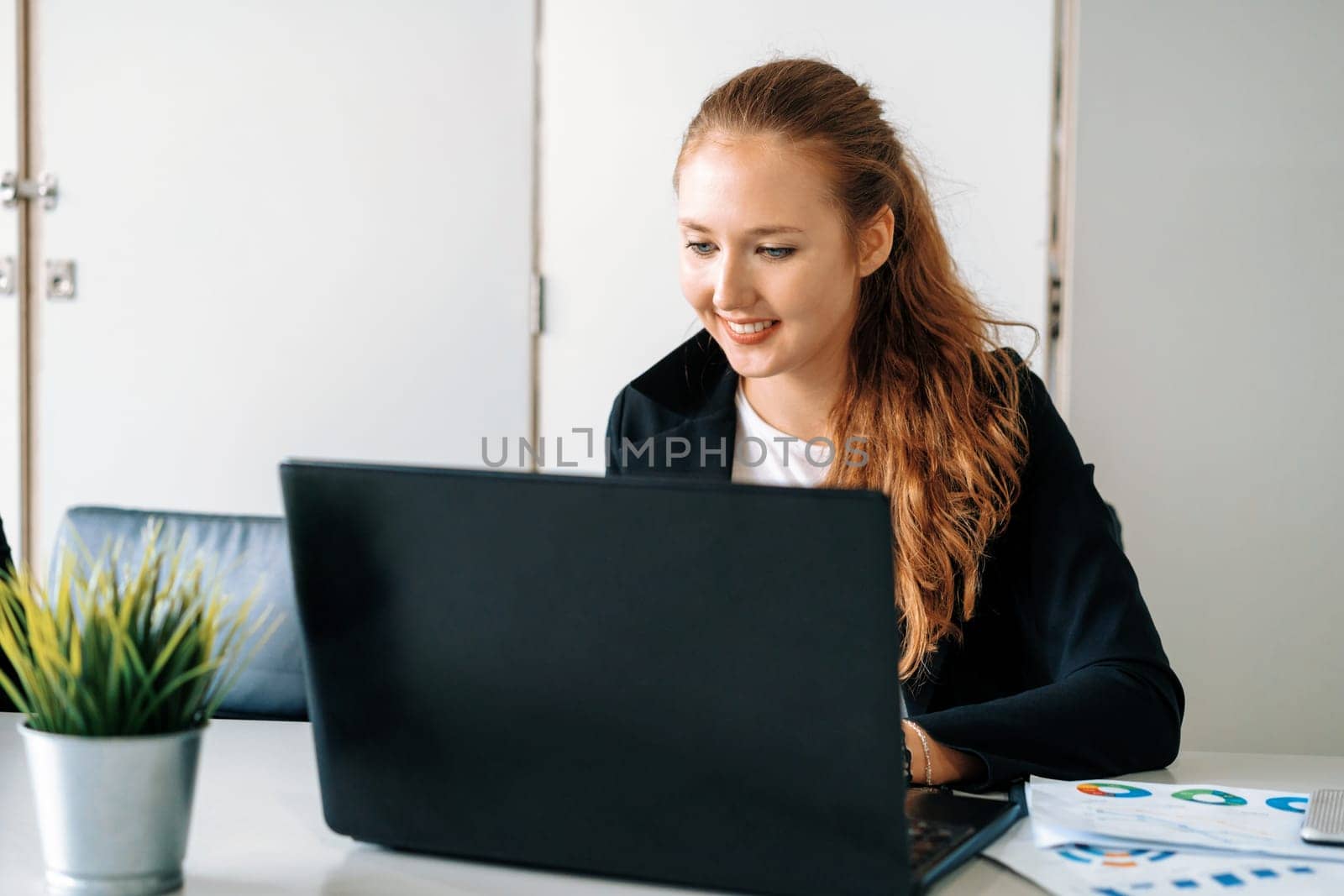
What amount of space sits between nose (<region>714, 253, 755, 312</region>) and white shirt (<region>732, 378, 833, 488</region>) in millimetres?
210

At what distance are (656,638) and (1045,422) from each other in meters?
0.87

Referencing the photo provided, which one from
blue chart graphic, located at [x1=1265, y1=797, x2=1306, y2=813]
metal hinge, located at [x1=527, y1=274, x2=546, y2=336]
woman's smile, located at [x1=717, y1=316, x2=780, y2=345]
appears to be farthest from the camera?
metal hinge, located at [x1=527, y1=274, x2=546, y2=336]

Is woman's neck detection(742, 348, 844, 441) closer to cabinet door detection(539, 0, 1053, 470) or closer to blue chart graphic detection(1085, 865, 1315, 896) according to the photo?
blue chart graphic detection(1085, 865, 1315, 896)

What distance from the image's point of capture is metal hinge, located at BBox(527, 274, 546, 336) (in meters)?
2.76

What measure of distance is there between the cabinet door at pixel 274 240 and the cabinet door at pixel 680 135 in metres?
0.09

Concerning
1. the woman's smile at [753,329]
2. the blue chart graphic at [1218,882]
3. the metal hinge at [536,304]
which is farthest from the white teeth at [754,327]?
the metal hinge at [536,304]

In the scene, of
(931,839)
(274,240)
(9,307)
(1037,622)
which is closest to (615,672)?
(931,839)

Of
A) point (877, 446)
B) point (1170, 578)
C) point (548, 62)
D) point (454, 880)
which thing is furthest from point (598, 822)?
point (548, 62)

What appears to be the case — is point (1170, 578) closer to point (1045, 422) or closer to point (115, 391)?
point (1045, 422)

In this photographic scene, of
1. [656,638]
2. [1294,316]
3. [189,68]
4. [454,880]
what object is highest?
[189,68]

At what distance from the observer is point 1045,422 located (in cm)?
150

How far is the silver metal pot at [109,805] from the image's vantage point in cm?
75

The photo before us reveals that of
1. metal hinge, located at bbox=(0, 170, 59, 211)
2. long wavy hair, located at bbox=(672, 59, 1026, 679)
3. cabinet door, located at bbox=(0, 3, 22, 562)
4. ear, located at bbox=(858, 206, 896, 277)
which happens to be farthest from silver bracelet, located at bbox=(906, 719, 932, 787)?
metal hinge, located at bbox=(0, 170, 59, 211)

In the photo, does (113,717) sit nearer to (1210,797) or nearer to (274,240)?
(1210,797)
